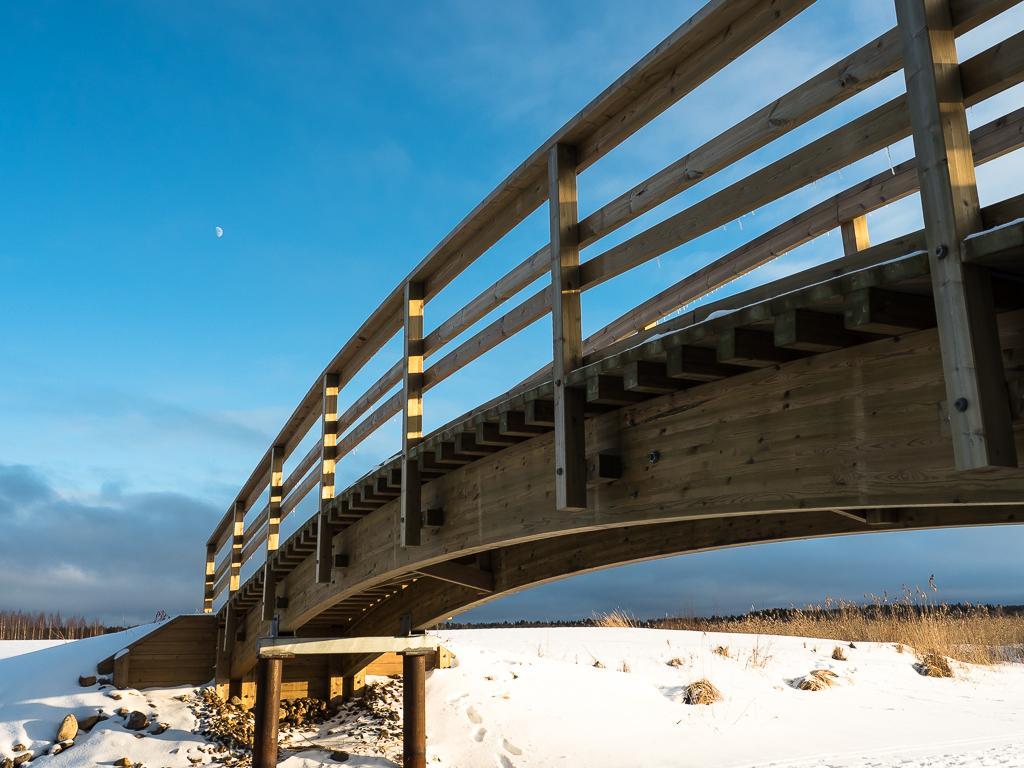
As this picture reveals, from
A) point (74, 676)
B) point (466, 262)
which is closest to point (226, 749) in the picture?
point (74, 676)

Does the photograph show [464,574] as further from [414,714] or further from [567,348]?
[567,348]

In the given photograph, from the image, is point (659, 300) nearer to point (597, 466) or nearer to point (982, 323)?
point (597, 466)

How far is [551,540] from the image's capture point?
888 centimetres

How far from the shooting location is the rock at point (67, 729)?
11734 mm

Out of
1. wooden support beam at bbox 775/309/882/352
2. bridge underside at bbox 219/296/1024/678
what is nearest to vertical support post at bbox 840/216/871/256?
bridge underside at bbox 219/296/1024/678

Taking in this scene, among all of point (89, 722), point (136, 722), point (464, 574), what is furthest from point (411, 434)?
point (89, 722)

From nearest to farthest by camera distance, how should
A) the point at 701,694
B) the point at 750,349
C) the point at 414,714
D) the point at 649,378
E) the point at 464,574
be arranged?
the point at 750,349, the point at 649,378, the point at 464,574, the point at 414,714, the point at 701,694

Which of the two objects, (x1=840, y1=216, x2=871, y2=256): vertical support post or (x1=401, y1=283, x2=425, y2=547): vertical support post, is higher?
(x1=840, y1=216, x2=871, y2=256): vertical support post

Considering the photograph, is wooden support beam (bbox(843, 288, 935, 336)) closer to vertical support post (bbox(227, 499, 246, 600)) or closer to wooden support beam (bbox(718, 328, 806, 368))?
wooden support beam (bbox(718, 328, 806, 368))

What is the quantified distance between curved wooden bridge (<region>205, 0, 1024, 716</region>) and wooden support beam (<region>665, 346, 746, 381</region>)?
17mm

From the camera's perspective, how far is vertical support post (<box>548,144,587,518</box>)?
5.83 metres

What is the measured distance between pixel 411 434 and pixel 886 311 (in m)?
5.09

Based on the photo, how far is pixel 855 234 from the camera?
6.94 m

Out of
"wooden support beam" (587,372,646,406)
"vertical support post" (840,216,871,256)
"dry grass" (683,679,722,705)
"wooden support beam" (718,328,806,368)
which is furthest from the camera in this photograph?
"dry grass" (683,679,722,705)
